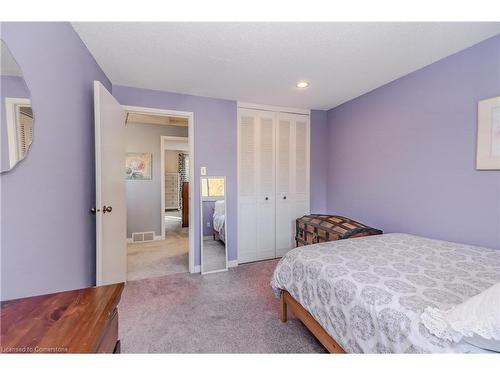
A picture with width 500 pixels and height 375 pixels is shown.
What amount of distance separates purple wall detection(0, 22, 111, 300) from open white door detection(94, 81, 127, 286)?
0.10 m

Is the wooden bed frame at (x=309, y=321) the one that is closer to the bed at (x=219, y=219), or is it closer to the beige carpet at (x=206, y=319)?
the beige carpet at (x=206, y=319)

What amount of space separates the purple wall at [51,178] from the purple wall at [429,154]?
2955mm

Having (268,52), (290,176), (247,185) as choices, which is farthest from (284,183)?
(268,52)

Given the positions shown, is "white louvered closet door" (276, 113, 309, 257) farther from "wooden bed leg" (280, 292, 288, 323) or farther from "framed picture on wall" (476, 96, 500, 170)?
"framed picture on wall" (476, 96, 500, 170)

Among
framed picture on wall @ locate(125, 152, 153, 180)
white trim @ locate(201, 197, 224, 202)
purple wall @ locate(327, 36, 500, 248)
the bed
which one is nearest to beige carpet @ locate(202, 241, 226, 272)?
the bed

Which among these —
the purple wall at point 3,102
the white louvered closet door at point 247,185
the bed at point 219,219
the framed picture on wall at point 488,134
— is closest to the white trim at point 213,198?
the bed at point 219,219

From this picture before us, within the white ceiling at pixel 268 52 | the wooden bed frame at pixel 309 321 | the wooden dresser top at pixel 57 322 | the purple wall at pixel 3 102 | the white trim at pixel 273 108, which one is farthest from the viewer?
the white trim at pixel 273 108

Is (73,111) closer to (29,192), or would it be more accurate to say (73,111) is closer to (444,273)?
(29,192)

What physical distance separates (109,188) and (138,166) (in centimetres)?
253

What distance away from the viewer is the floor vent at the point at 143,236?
13.7ft

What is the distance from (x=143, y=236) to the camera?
13.9 ft

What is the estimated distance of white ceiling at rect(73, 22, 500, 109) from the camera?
1512 mm

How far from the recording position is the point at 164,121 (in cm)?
423

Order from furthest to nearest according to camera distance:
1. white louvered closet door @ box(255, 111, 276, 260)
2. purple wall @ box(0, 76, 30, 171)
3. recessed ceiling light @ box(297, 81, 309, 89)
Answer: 1. white louvered closet door @ box(255, 111, 276, 260)
2. recessed ceiling light @ box(297, 81, 309, 89)
3. purple wall @ box(0, 76, 30, 171)
